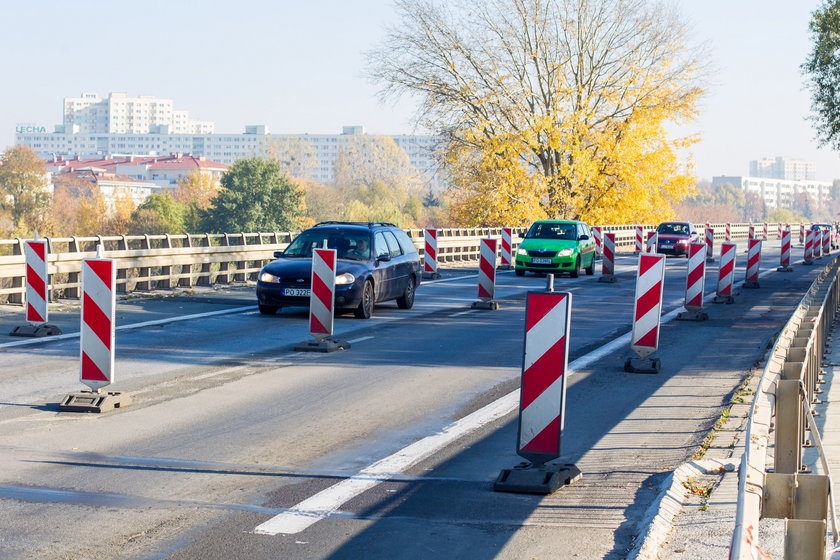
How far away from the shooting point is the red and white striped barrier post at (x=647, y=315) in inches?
492

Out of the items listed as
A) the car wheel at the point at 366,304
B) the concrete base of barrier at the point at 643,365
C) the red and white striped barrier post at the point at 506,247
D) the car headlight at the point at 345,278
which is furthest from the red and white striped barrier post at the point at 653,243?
the concrete base of barrier at the point at 643,365

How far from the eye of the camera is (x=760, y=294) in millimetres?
26344

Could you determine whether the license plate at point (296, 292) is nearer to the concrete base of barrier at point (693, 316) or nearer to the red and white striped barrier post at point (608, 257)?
the concrete base of barrier at point (693, 316)

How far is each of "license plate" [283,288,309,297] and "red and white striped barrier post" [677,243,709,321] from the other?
6.06m

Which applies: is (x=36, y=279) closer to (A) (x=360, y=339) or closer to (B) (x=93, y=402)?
(A) (x=360, y=339)

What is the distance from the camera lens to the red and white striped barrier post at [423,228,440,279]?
30375 mm

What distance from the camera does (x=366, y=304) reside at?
710 inches

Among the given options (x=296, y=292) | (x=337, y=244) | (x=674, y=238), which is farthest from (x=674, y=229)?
(x=296, y=292)

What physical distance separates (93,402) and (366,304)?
874cm

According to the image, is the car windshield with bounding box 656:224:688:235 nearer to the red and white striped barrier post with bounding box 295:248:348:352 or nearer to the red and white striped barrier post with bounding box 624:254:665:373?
the red and white striped barrier post with bounding box 295:248:348:352

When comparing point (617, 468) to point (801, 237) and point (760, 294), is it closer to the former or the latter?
point (760, 294)

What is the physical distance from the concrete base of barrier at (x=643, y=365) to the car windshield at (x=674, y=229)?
124 feet

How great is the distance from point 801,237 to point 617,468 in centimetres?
6959

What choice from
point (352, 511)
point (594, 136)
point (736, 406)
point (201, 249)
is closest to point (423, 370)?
point (736, 406)
